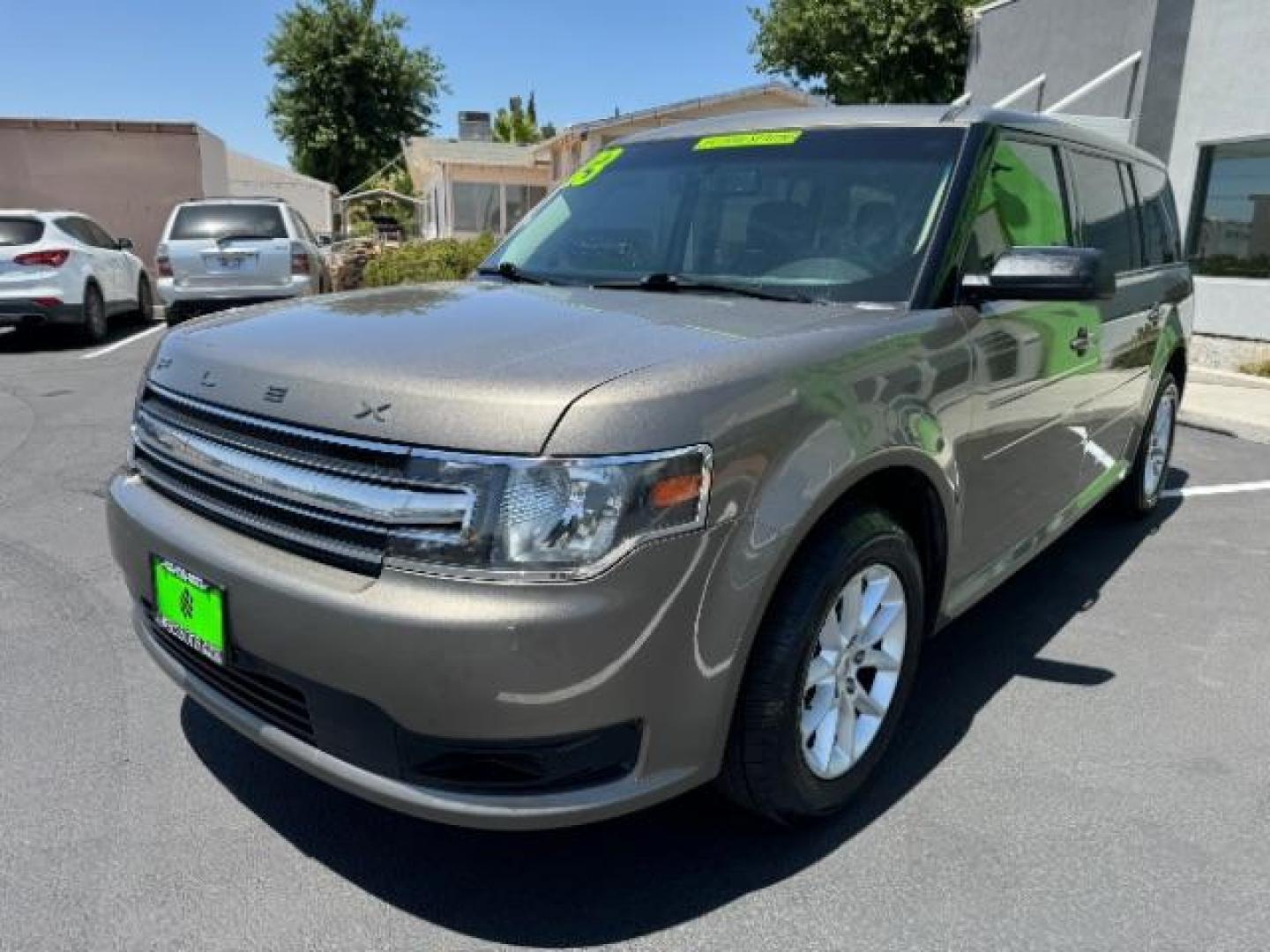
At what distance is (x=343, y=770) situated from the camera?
210 centimetres

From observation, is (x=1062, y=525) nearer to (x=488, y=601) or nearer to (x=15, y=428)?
(x=488, y=601)

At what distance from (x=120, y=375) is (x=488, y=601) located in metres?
9.07

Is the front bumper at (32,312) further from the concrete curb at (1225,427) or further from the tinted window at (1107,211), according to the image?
the concrete curb at (1225,427)

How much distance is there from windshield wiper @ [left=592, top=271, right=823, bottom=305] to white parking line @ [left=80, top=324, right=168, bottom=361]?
31.8ft

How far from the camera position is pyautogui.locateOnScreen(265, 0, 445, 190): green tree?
133 feet

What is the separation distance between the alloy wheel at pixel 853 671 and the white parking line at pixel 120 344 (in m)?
10.6

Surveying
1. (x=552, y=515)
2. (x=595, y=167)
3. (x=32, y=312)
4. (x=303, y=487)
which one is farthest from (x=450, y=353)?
(x=32, y=312)

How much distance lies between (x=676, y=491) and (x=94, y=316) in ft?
40.1

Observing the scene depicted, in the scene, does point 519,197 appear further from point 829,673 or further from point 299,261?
point 829,673

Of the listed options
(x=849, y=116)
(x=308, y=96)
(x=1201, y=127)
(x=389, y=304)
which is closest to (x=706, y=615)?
(x=389, y=304)

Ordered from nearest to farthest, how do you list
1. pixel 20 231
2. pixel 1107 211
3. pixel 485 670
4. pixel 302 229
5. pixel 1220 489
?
1. pixel 485 670
2. pixel 1107 211
3. pixel 1220 489
4. pixel 20 231
5. pixel 302 229

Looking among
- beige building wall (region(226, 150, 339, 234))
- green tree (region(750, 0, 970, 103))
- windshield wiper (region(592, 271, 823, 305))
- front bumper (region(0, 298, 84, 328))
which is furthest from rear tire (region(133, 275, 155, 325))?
beige building wall (region(226, 150, 339, 234))

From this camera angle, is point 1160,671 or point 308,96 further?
point 308,96

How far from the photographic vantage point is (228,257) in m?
11.5
